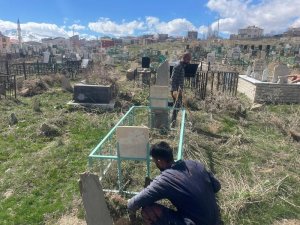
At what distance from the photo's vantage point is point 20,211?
4.30 metres

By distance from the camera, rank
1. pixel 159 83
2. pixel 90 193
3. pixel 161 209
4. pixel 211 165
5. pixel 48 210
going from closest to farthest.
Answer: pixel 161 209 < pixel 90 193 < pixel 48 210 < pixel 211 165 < pixel 159 83

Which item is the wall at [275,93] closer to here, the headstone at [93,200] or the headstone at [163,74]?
the headstone at [163,74]

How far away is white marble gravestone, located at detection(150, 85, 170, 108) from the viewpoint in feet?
23.2

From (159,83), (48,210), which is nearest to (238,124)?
(159,83)

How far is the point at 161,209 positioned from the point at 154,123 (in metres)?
4.31

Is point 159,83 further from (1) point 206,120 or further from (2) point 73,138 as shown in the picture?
(2) point 73,138

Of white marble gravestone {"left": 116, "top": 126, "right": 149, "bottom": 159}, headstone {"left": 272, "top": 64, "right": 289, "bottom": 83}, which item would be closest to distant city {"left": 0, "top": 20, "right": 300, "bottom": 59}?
headstone {"left": 272, "top": 64, "right": 289, "bottom": 83}

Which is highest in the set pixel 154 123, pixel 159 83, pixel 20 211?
pixel 159 83

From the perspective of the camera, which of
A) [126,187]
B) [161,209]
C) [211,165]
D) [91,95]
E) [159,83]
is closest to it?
[161,209]

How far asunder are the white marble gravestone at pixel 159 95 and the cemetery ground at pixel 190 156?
910mm

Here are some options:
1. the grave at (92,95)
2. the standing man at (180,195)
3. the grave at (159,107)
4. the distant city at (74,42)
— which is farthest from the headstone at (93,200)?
the distant city at (74,42)

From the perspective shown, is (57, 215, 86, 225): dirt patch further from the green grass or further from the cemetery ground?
the green grass

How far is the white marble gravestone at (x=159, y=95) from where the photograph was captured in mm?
7071

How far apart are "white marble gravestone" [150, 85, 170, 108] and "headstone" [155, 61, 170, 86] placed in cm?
79
